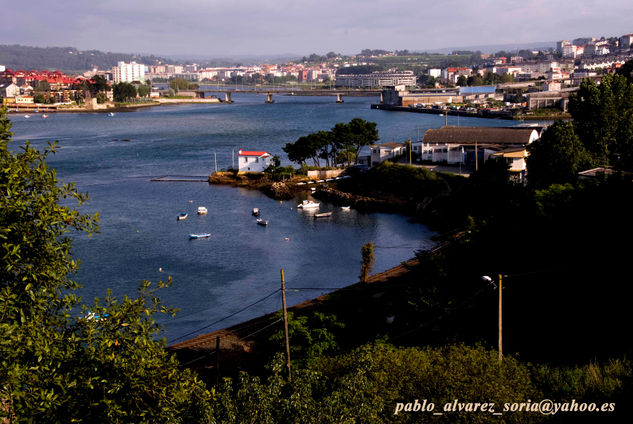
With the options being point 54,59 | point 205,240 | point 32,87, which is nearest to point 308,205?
point 205,240

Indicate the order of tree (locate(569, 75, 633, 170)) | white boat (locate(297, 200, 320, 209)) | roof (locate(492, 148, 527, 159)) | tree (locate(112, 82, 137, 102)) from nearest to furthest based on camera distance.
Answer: white boat (locate(297, 200, 320, 209)) → tree (locate(569, 75, 633, 170)) → roof (locate(492, 148, 527, 159)) → tree (locate(112, 82, 137, 102))

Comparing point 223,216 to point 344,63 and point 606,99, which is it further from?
point 344,63

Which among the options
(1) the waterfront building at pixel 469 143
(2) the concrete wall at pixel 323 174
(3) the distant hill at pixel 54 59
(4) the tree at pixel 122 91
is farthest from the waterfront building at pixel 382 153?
(3) the distant hill at pixel 54 59

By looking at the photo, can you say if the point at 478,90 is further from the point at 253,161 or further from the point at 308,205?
the point at 308,205

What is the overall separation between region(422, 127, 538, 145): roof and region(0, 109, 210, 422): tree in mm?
12527

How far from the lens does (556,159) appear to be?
31.8 ft

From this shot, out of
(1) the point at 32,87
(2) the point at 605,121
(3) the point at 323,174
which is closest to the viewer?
(2) the point at 605,121

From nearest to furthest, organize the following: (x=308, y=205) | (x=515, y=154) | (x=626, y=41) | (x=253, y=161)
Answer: (x=308, y=205), (x=515, y=154), (x=253, y=161), (x=626, y=41)

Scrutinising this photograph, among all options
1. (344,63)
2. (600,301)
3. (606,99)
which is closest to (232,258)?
(600,301)

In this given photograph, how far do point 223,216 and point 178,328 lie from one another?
5.01 meters

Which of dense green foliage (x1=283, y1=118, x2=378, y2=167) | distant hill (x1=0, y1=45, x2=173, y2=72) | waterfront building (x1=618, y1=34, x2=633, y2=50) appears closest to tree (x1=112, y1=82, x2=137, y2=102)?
dense green foliage (x1=283, y1=118, x2=378, y2=167)

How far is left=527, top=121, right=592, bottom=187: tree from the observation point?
9469mm

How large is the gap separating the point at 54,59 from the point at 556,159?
132498mm

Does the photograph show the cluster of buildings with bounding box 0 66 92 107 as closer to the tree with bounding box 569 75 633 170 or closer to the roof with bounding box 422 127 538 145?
the roof with bounding box 422 127 538 145
